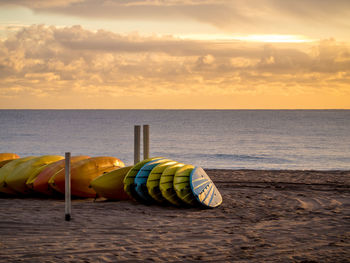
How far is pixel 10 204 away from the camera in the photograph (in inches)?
370

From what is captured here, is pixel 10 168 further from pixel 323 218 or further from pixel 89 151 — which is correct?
pixel 89 151

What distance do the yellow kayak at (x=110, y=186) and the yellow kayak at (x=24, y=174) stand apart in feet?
5.65

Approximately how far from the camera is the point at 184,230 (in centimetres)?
725

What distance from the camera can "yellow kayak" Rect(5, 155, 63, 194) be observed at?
33.7 feet

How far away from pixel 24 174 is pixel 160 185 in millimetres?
3532

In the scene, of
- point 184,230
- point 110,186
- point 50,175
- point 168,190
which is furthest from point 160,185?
point 50,175

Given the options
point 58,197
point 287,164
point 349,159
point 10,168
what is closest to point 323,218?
point 58,197

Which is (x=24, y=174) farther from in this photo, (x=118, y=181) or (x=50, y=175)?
(x=118, y=181)

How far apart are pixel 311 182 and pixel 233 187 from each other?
2541 millimetres

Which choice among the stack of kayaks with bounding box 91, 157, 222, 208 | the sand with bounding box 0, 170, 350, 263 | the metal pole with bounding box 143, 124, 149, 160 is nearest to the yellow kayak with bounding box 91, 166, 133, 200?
the stack of kayaks with bounding box 91, 157, 222, 208

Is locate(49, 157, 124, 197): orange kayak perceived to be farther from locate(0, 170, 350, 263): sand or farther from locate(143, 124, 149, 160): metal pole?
locate(143, 124, 149, 160): metal pole

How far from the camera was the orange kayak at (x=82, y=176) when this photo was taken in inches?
387

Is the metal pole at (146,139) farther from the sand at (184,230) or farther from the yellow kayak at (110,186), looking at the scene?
the sand at (184,230)

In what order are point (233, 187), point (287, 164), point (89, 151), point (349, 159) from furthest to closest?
point (89, 151)
point (349, 159)
point (287, 164)
point (233, 187)
